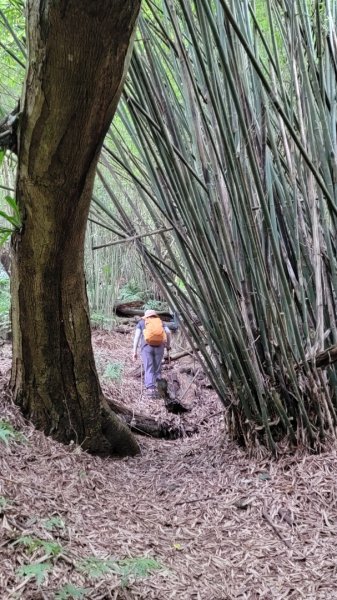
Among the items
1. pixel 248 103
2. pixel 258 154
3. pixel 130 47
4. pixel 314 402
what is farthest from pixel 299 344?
pixel 130 47

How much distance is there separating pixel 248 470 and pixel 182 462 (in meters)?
0.36

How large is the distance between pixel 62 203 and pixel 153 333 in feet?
8.97

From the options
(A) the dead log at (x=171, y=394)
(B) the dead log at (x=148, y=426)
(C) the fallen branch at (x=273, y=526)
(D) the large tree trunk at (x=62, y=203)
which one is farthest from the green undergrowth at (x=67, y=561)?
(A) the dead log at (x=171, y=394)

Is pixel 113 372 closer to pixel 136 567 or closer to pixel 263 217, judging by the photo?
pixel 263 217

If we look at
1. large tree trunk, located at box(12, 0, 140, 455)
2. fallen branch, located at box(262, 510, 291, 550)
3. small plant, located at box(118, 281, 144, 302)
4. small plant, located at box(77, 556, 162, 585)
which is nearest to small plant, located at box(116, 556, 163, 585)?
small plant, located at box(77, 556, 162, 585)

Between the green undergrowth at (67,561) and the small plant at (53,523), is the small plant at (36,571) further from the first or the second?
the small plant at (53,523)

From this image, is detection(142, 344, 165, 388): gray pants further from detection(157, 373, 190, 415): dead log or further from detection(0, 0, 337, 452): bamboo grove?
detection(0, 0, 337, 452): bamboo grove

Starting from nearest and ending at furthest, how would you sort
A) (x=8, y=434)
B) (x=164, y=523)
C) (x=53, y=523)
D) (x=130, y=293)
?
(x=53, y=523) < (x=164, y=523) < (x=8, y=434) < (x=130, y=293)

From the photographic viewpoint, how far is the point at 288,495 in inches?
61.5

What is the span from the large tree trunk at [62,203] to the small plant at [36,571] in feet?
2.62

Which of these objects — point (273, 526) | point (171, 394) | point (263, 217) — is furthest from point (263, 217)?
point (171, 394)

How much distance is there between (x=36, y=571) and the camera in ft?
3.18

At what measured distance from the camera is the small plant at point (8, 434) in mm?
1502

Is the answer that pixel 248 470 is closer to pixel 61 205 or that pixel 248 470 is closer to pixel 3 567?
pixel 3 567
